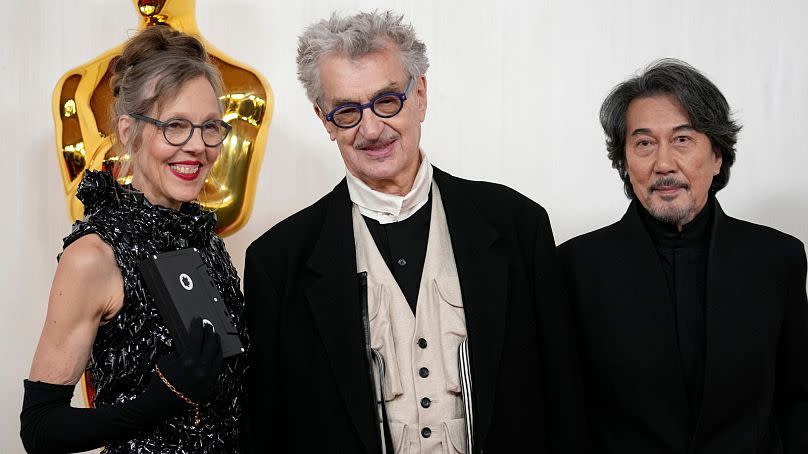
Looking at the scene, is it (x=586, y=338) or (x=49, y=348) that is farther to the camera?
(x=586, y=338)

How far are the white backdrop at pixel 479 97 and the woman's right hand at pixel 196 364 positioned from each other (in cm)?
125

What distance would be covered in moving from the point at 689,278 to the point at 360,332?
703 mm

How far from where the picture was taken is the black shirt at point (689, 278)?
1948 mm

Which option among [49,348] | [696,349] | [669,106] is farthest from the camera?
[669,106]

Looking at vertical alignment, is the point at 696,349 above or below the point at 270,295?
below

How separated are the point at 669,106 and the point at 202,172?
975 millimetres

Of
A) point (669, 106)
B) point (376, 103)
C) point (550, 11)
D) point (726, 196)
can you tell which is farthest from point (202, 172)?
point (726, 196)

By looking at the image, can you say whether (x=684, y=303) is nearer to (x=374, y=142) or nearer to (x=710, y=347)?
(x=710, y=347)

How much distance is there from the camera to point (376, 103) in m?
1.83

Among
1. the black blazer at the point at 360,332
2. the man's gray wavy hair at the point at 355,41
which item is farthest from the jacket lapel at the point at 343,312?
the man's gray wavy hair at the point at 355,41

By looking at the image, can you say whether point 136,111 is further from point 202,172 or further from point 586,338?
point 586,338

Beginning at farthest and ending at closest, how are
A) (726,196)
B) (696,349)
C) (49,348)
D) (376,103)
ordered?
1. (726,196)
2. (696,349)
3. (376,103)
4. (49,348)

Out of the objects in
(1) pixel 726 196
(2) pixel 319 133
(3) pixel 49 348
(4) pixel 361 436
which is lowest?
(4) pixel 361 436

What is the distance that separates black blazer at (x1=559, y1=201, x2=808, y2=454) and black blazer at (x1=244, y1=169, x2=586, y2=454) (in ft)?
0.56
